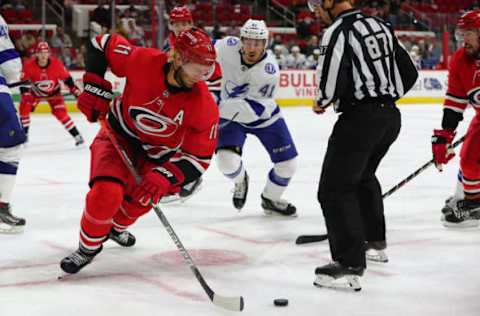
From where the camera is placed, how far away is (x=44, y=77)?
803 centimetres

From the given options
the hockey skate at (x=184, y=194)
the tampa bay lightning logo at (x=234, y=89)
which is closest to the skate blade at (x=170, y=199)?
the hockey skate at (x=184, y=194)

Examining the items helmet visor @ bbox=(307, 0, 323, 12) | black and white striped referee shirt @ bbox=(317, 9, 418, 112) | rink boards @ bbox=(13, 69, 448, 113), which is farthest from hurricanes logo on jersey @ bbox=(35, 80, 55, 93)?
black and white striped referee shirt @ bbox=(317, 9, 418, 112)

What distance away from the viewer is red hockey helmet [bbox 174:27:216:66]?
2500 mm

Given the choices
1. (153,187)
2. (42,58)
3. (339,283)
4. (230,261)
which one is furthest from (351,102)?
(42,58)

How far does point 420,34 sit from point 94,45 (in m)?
14.2

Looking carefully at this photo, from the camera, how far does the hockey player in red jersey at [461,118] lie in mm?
3490

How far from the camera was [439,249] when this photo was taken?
10.7 feet

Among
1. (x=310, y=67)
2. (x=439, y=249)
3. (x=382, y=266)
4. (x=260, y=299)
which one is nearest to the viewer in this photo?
(x=260, y=299)

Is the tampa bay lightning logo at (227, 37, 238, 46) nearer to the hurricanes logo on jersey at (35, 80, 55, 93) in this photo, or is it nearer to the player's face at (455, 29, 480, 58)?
the player's face at (455, 29, 480, 58)

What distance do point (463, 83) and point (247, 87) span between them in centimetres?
124

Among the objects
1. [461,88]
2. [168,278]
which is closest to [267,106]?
[461,88]

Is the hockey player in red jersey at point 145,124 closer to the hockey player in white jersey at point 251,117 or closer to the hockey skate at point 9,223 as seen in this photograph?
the hockey skate at point 9,223

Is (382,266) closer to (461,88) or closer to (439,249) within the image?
(439,249)

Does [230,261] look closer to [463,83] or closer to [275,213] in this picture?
[275,213]
